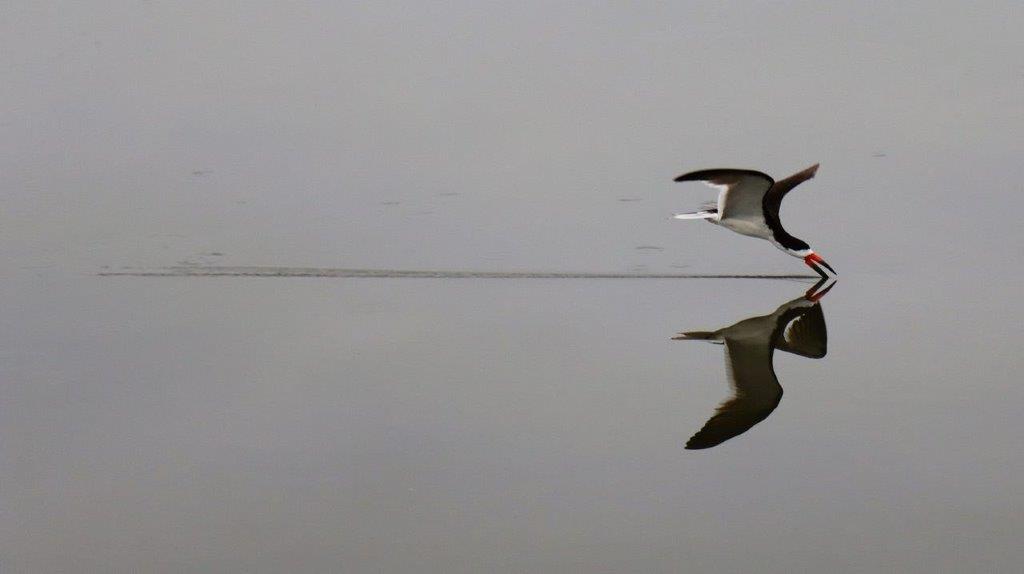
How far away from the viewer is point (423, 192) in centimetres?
1283

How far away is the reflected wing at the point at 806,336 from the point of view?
30.5 feet

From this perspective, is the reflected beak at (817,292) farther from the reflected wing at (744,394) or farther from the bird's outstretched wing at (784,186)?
the reflected wing at (744,394)

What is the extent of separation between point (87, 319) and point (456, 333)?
2.60 meters

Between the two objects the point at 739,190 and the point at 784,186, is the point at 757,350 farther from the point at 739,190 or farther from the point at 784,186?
the point at 784,186

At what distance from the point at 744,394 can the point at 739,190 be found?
3787 mm

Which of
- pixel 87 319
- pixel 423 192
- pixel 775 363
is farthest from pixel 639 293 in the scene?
pixel 87 319

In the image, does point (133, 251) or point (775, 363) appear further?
point (133, 251)

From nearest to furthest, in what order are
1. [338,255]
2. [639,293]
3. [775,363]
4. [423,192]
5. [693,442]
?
1. [693,442]
2. [775,363]
3. [639,293]
4. [338,255]
5. [423,192]

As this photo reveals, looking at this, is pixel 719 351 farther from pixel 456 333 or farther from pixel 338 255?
pixel 338 255

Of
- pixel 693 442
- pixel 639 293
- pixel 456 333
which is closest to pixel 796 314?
pixel 639 293

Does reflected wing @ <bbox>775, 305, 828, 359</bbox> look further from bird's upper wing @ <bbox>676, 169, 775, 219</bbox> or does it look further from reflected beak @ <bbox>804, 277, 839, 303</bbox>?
bird's upper wing @ <bbox>676, 169, 775, 219</bbox>

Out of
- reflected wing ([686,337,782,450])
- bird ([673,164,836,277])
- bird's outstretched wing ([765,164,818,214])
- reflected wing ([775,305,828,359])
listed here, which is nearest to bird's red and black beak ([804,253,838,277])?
bird ([673,164,836,277])

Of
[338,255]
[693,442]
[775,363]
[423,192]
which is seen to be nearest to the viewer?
[693,442]

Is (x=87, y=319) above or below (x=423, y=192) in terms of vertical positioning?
below
